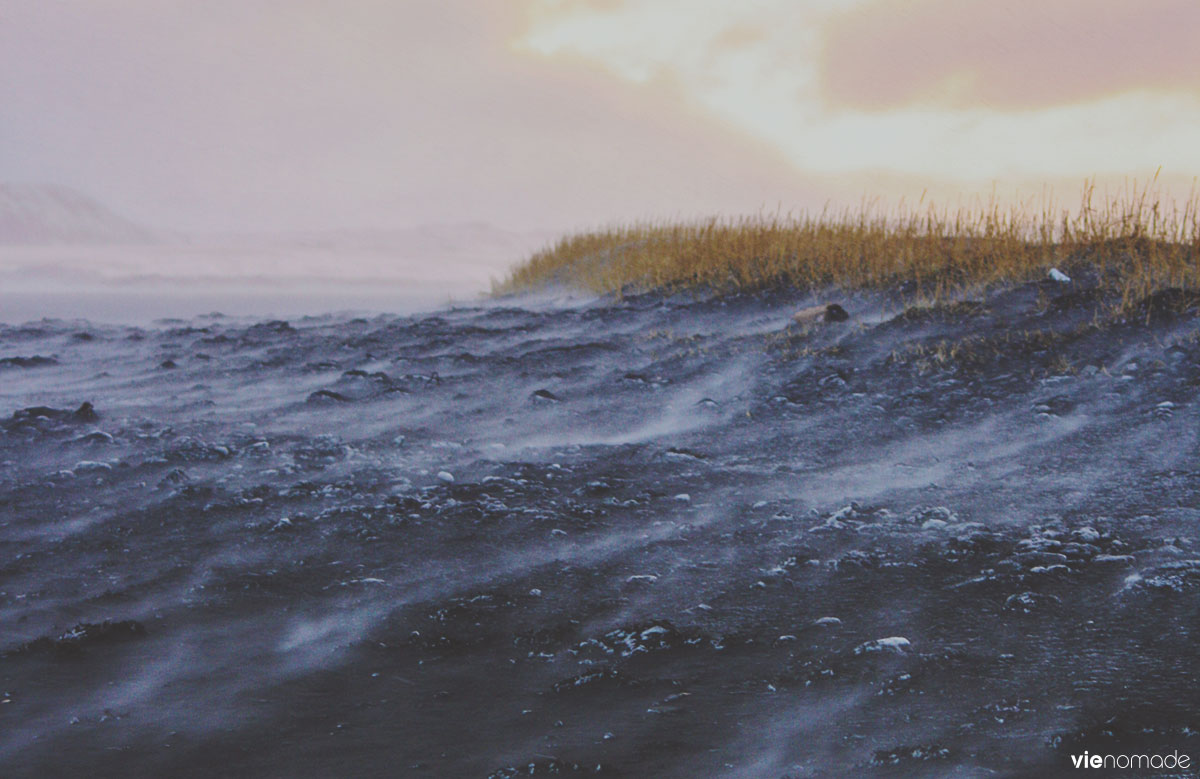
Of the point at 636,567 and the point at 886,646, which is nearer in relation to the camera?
the point at 886,646

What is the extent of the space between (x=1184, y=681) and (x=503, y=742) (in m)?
2.16

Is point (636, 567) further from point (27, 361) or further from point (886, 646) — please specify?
point (27, 361)

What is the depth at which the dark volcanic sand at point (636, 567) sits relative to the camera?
2852 millimetres

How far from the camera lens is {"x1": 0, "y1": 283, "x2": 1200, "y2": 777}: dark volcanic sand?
112 inches

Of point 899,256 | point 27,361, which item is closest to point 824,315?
point 899,256

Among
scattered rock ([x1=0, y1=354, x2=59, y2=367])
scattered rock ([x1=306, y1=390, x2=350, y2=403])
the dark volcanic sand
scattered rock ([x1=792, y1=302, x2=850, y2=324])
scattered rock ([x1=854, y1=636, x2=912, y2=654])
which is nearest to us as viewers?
the dark volcanic sand

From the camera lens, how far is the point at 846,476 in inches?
215

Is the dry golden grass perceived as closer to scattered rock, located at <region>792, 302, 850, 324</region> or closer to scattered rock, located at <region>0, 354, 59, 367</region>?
scattered rock, located at <region>792, 302, 850, 324</region>

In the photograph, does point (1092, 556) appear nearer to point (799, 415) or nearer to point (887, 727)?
point (887, 727)

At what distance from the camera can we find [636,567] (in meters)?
4.24

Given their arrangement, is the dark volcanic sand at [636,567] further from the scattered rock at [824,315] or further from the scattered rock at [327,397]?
the scattered rock at [824,315]

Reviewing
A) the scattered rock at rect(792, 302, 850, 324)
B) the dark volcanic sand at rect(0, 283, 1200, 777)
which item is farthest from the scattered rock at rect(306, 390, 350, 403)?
the scattered rock at rect(792, 302, 850, 324)

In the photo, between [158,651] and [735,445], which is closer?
[158,651]

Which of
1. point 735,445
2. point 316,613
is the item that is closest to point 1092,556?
point 735,445
